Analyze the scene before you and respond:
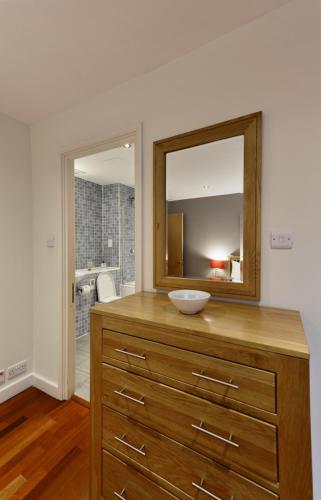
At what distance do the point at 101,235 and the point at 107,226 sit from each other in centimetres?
21

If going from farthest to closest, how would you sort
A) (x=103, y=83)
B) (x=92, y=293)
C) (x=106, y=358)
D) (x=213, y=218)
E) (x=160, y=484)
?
(x=92, y=293) → (x=103, y=83) → (x=213, y=218) → (x=106, y=358) → (x=160, y=484)

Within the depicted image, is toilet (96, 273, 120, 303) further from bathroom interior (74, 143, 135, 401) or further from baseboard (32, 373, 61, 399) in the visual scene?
baseboard (32, 373, 61, 399)

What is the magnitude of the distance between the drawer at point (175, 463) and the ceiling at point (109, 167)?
250cm

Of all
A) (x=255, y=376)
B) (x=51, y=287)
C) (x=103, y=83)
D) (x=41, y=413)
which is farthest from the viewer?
(x=51, y=287)

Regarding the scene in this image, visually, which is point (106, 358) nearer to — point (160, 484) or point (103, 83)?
point (160, 484)

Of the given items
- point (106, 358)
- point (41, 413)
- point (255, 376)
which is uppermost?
point (255, 376)

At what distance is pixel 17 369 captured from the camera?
2.02m

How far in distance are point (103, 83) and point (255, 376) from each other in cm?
196

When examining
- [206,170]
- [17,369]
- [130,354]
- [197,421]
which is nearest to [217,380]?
[197,421]

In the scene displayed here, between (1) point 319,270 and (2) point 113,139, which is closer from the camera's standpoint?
(1) point 319,270

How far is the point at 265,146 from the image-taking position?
111 centimetres

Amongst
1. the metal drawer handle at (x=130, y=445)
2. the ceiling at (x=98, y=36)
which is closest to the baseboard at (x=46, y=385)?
the metal drawer handle at (x=130, y=445)

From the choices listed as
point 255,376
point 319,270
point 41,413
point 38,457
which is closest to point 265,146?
point 319,270

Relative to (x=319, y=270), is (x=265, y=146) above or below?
above
